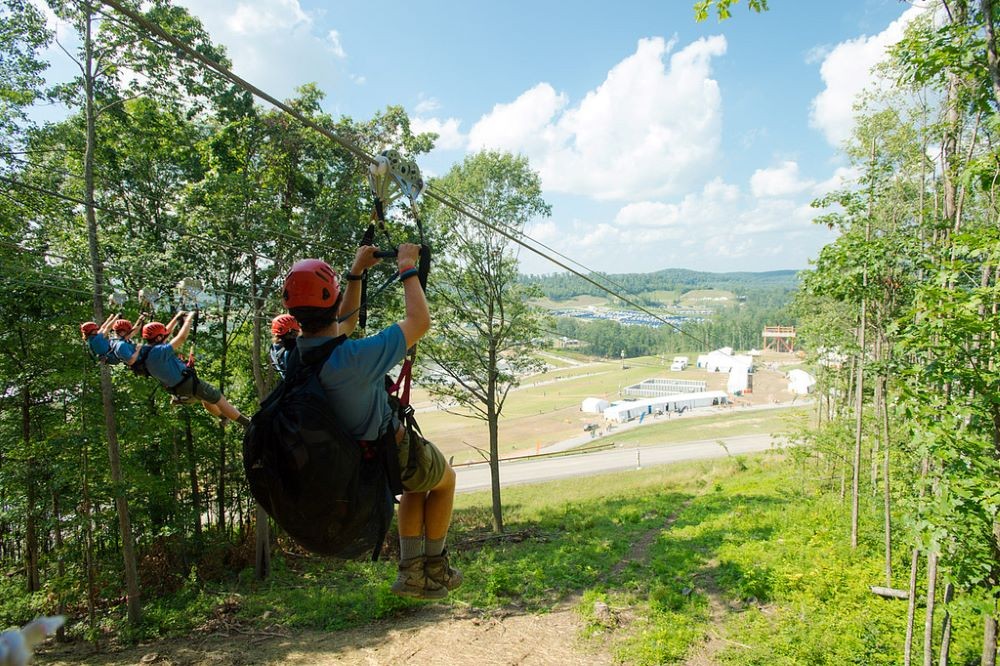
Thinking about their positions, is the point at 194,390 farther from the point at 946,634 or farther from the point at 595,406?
the point at 595,406

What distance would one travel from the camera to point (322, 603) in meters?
11.4

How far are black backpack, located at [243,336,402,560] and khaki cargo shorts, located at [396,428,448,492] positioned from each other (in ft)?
0.63

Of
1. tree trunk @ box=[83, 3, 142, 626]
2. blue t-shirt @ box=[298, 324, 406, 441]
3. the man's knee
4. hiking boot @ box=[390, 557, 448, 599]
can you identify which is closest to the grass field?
tree trunk @ box=[83, 3, 142, 626]

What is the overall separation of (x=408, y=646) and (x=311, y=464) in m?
8.45

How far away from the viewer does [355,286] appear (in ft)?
10.5

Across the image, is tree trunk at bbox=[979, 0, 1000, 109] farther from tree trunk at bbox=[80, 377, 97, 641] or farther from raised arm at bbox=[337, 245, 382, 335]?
tree trunk at bbox=[80, 377, 97, 641]

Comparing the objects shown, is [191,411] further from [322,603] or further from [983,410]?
[983,410]

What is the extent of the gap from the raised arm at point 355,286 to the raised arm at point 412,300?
206 millimetres

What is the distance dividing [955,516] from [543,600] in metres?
7.66

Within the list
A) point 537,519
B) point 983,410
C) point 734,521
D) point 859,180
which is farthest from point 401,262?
point 537,519

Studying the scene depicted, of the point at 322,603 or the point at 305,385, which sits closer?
the point at 305,385

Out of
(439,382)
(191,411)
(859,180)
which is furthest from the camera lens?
(439,382)

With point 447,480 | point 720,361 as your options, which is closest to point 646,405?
point 720,361

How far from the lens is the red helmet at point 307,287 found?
262 centimetres
